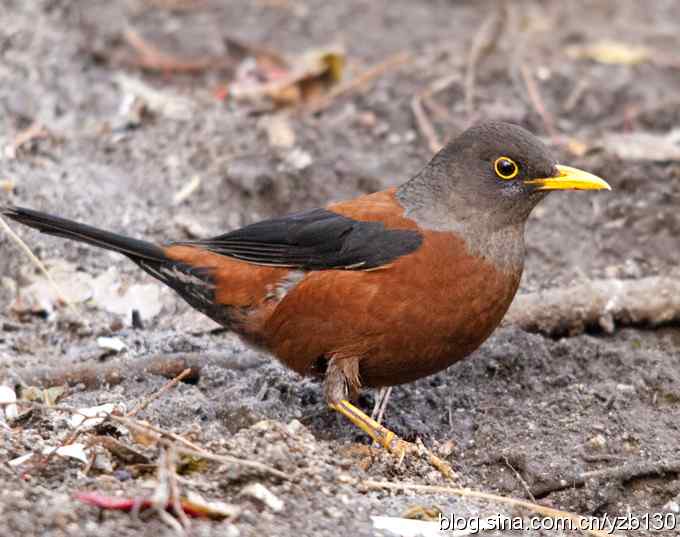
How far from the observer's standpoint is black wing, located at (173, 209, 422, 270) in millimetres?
5363

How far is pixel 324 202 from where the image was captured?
24.4 ft

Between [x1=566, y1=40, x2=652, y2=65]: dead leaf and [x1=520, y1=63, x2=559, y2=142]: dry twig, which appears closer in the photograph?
[x1=520, y1=63, x2=559, y2=142]: dry twig

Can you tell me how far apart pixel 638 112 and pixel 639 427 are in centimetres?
373

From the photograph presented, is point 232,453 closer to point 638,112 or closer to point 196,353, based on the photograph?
point 196,353

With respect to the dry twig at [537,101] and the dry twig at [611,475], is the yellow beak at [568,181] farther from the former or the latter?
the dry twig at [537,101]

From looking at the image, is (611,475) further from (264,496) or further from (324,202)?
(324,202)

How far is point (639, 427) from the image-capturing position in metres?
5.37

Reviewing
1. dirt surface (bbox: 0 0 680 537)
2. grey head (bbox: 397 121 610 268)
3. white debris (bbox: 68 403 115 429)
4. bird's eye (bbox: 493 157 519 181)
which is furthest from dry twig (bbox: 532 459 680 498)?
white debris (bbox: 68 403 115 429)

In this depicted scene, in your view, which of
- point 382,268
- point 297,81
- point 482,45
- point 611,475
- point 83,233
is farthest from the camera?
point 482,45

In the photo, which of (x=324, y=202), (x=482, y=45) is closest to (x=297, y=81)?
(x=324, y=202)

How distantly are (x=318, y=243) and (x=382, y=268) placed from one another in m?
0.39

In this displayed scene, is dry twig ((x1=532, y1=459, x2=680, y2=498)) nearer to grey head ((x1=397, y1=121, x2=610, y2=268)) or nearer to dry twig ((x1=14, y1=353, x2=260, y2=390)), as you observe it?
grey head ((x1=397, y1=121, x2=610, y2=268))

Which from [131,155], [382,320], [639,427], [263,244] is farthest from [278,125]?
[639,427]

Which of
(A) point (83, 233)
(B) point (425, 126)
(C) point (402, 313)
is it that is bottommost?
(C) point (402, 313)
